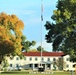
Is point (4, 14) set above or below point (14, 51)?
above

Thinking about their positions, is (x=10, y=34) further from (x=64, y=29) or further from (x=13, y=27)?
(x=64, y=29)

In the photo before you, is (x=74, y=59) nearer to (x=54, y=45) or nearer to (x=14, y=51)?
(x=54, y=45)

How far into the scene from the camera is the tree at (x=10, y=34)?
8369 cm

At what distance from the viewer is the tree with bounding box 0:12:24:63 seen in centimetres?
8369

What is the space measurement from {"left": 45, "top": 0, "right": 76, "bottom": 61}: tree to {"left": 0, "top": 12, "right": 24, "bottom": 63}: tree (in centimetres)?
1238

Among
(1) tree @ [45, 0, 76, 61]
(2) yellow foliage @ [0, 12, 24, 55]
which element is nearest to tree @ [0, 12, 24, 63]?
(2) yellow foliage @ [0, 12, 24, 55]

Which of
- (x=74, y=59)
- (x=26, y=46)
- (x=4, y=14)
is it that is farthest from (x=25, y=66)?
(x=74, y=59)

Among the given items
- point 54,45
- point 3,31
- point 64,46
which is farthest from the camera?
point 3,31

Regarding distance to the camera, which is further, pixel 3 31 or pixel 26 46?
pixel 26 46

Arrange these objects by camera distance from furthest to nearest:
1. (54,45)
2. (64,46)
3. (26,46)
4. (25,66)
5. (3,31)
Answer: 1. (25,66)
2. (26,46)
3. (3,31)
4. (54,45)
5. (64,46)

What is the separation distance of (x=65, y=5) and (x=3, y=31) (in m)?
19.9

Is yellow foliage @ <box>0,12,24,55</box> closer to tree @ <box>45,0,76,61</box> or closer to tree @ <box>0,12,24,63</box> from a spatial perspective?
tree @ <box>0,12,24,63</box>

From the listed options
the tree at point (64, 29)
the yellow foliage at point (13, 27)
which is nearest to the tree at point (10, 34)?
the yellow foliage at point (13, 27)

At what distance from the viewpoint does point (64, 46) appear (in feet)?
225
